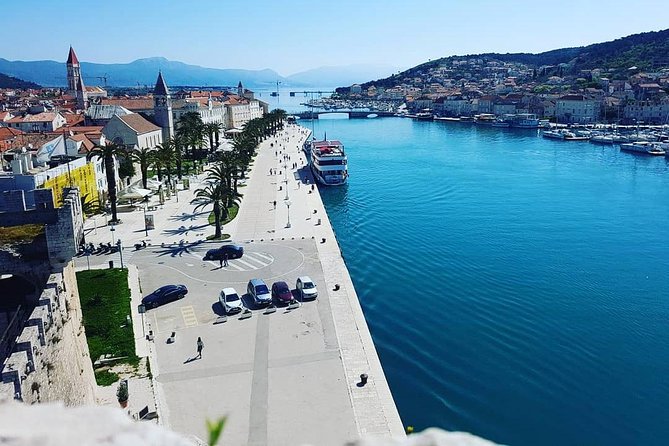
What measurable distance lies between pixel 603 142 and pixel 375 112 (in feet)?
334

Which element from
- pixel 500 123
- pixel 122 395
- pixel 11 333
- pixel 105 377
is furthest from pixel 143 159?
pixel 500 123

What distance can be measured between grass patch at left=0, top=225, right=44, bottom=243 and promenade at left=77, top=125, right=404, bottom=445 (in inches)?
266

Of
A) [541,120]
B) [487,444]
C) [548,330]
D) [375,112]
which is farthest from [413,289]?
[375,112]

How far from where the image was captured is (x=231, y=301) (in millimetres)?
25625

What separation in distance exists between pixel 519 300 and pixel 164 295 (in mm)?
18869

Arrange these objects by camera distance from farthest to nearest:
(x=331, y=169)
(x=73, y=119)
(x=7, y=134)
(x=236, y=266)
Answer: (x=73, y=119)
(x=331, y=169)
(x=7, y=134)
(x=236, y=266)

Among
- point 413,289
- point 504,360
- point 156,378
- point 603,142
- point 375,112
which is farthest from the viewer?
point 375,112

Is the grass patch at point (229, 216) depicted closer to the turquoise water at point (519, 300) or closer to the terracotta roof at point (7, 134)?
the turquoise water at point (519, 300)

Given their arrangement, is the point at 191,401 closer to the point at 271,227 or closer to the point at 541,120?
the point at 271,227

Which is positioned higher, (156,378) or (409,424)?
(156,378)

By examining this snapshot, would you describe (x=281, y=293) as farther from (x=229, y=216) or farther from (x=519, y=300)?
(x=229, y=216)

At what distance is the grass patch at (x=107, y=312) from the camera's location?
2123 centimetres

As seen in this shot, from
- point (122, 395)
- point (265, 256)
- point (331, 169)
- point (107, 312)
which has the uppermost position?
point (331, 169)

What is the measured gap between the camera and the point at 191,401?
1814 cm
